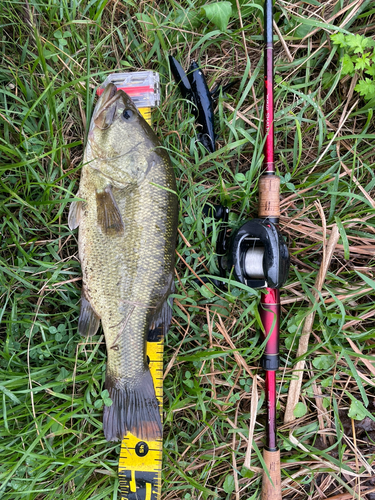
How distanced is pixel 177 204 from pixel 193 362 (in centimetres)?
122

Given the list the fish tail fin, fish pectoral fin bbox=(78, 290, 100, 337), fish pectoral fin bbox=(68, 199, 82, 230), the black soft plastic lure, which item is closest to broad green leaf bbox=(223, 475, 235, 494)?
the fish tail fin

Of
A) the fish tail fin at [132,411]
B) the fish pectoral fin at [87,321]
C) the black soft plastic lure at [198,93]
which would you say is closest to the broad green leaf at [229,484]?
the fish tail fin at [132,411]

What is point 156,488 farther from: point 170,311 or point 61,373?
point 170,311

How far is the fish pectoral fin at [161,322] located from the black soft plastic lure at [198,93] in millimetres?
1265

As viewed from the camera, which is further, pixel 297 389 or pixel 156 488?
pixel 297 389

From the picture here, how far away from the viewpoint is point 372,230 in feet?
8.79

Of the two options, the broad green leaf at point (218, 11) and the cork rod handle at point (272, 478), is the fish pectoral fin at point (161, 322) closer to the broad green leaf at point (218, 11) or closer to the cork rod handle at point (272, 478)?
the cork rod handle at point (272, 478)

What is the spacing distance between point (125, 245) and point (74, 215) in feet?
1.60

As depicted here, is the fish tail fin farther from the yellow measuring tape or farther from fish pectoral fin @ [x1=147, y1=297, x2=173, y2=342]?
fish pectoral fin @ [x1=147, y1=297, x2=173, y2=342]

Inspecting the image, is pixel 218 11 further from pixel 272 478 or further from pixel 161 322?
pixel 272 478

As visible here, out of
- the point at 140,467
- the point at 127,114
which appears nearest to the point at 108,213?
the point at 127,114

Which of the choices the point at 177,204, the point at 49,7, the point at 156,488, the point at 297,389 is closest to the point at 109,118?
the point at 177,204

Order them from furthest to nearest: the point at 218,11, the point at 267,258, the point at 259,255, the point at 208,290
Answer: the point at 208,290
the point at 218,11
the point at 259,255
the point at 267,258

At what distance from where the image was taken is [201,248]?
2590 mm
